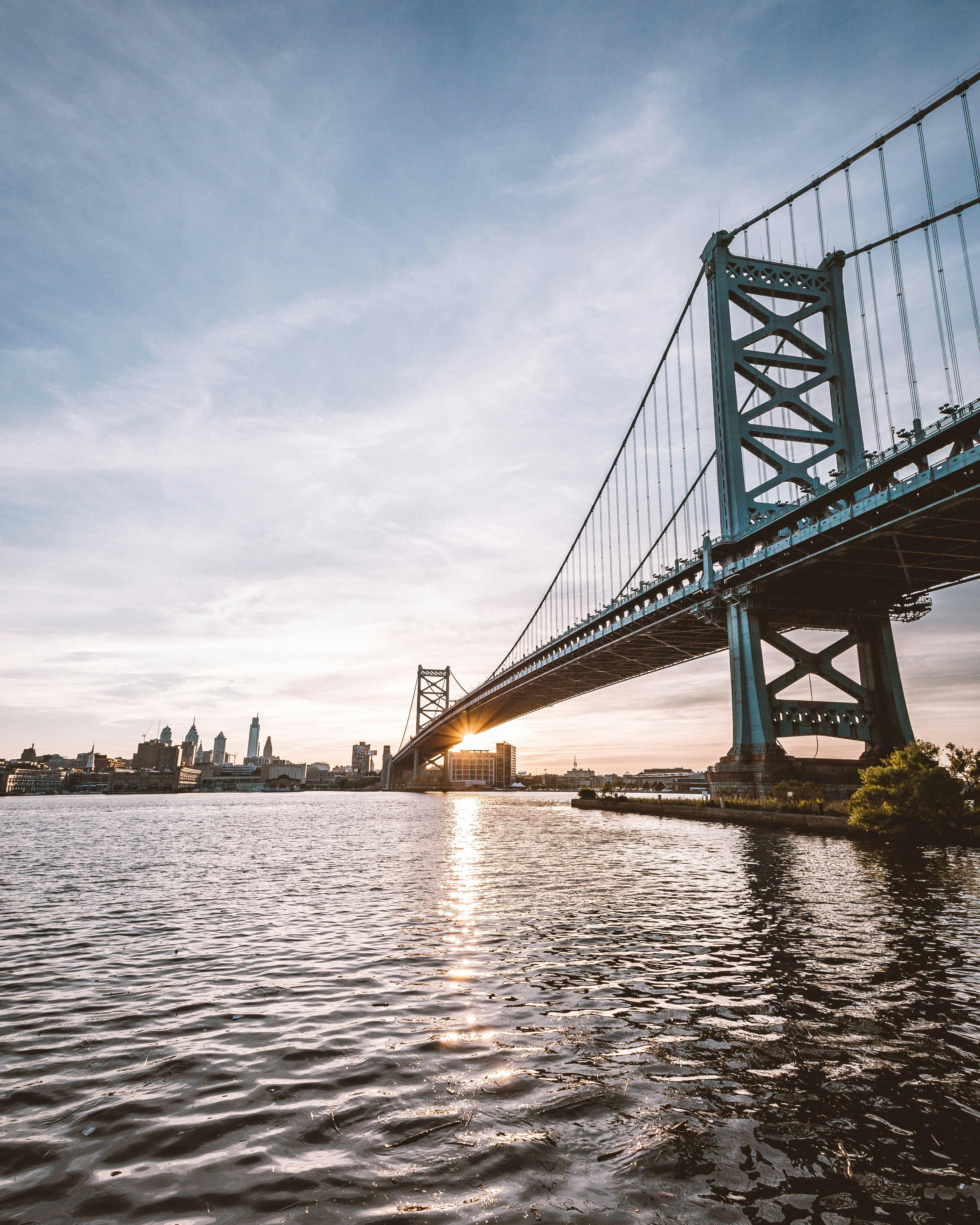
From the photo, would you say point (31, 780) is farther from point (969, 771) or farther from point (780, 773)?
point (969, 771)

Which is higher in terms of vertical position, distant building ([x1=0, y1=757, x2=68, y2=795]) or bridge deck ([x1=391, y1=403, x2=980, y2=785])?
bridge deck ([x1=391, y1=403, x2=980, y2=785])

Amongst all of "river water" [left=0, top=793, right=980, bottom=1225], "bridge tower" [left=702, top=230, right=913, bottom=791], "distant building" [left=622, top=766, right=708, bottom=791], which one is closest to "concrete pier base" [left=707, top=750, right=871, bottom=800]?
"bridge tower" [left=702, top=230, right=913, bottom=791]

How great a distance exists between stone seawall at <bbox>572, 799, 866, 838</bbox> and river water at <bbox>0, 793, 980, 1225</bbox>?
14.0m

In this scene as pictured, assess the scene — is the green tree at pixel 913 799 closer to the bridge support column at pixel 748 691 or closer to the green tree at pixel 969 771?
the green tree at pixel 969 771

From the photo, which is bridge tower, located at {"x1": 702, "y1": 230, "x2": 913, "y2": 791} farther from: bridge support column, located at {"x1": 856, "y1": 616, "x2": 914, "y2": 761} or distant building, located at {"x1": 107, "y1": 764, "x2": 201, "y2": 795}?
distant building, located at {"x1": 107, "y1": 764, "x2": 201, "y2": 795}

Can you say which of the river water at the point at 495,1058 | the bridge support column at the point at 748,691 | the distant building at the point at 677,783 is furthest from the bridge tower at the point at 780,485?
the distant building at the point at 677,783

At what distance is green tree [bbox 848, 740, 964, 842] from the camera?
74.0ft

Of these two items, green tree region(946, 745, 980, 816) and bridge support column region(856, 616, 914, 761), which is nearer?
green tree region(946, 745, 980, 816)

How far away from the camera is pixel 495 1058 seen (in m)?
5.70

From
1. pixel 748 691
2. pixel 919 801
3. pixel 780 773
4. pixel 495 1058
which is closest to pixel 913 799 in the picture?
pixel 919 801

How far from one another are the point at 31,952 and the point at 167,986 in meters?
3.28

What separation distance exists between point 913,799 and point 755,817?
467 inches

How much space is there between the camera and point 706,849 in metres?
23.4

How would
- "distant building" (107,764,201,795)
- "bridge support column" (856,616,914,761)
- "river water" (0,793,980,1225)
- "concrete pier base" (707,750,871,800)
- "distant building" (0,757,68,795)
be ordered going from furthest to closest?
1. "distant building" (107,764,201,795)
2. "distant building" (0,757,68,795)
3. "bridge support column" (856,616,914,761)
4. "concrete pier base" (707,750,871,800)
5. "river water" (0,793,980,1225)
